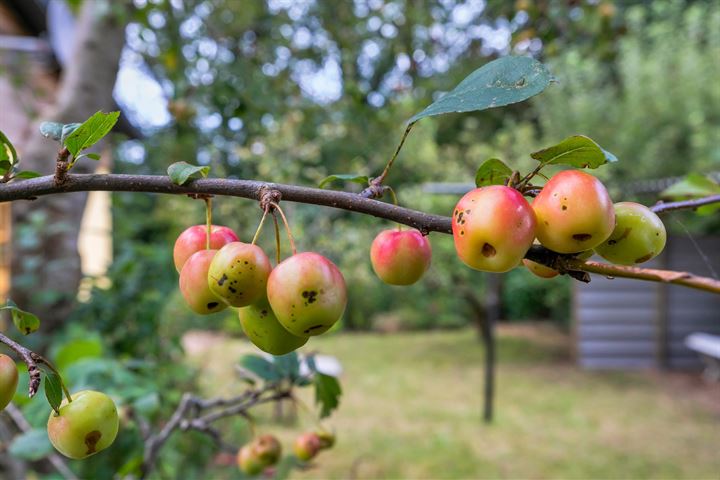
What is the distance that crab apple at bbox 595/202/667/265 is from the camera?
524mm

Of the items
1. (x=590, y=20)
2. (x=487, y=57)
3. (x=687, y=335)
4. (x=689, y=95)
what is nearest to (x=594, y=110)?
(x=689, y=95)

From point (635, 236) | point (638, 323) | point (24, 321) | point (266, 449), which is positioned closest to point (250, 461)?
point (266, 449)

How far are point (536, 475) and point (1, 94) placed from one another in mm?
5188

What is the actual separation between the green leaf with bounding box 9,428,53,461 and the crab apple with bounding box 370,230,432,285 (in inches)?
29.6

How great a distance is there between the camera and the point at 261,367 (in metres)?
1.13

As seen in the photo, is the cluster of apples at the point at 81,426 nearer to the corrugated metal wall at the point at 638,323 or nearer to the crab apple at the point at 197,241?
the crab apple at the point at 197,241

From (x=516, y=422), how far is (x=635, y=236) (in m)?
4.52

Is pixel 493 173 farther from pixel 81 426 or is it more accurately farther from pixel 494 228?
pixel 81 426

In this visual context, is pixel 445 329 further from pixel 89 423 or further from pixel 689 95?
pixel 89 423

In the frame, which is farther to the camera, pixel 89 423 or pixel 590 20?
pixel 590 20

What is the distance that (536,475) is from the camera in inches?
139

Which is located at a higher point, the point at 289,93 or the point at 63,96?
the point at 289,93

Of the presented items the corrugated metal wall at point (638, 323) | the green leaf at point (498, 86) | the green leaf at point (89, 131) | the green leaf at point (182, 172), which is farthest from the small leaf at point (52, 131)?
the corrugated metal wall at point (638, 323)

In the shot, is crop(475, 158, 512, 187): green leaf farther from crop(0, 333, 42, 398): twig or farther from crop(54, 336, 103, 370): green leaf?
crop(54, 336, 103, 370): green leaf
